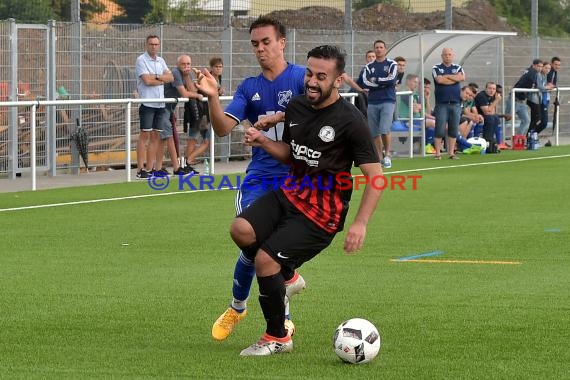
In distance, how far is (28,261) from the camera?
11.2m

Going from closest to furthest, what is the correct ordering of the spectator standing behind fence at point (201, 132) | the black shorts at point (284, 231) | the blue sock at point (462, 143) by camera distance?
the black shorts at point (284, 231) → the spectator standing behind fence at point (201, 132) → the blue sock at point (462, 143)

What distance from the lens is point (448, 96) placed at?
2441 centimetres

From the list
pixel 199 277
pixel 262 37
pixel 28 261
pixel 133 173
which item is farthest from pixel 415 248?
pixel 133 173

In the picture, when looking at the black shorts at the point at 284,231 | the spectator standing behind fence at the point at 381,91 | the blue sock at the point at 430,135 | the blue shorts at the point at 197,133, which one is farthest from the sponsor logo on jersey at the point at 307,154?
the blue sock at the point at 430,135

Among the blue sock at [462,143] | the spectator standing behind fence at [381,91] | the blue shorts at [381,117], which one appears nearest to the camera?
the spectator standing behind fence at [381,91]

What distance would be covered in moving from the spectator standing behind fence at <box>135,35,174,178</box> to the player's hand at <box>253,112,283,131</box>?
1208cm

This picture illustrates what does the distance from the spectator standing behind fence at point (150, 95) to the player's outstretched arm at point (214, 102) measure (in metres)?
11.7

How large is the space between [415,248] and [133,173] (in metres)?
9.63

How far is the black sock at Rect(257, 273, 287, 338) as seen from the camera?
24.0 ft

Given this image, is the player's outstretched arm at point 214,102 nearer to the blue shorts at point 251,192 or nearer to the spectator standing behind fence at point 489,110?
the blue shorts at point 251,192

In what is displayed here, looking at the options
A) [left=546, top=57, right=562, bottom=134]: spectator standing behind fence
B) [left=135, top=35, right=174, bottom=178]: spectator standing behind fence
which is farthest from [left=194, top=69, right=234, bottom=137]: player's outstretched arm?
[left=546, top=57, right=562, bottom=134]: spectator standing behind fence

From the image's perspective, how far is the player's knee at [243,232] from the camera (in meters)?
7.37

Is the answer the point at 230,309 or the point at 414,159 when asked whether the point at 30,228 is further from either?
the point at 414,159

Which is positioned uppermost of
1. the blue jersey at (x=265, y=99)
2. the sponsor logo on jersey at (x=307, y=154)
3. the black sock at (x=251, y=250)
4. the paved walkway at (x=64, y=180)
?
the blue jersey at (x=265, y=99)
